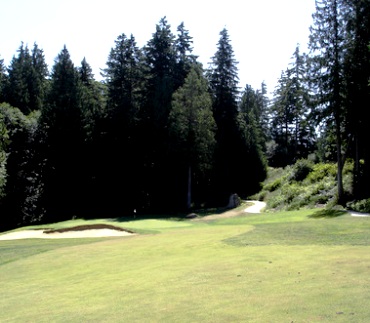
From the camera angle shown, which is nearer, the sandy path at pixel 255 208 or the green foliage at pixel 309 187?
the green foliage at pixel 309 187

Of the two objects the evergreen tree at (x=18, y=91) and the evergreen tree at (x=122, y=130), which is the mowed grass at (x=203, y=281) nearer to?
the evergreen tree at (x=122, y=130)

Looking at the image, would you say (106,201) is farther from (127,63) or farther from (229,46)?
(229,46)

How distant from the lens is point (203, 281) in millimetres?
9852

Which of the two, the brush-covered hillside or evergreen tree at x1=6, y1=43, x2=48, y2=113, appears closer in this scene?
the brush-covered hillside

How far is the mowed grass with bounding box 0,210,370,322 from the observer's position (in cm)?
723

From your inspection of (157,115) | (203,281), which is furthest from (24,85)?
(203,281)

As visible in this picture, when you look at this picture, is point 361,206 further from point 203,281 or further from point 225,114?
point 225,114

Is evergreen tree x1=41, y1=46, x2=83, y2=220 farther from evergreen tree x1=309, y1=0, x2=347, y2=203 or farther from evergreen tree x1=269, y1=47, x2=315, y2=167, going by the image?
evergreen tree x1=269, y1=47, x2=315, y2=167

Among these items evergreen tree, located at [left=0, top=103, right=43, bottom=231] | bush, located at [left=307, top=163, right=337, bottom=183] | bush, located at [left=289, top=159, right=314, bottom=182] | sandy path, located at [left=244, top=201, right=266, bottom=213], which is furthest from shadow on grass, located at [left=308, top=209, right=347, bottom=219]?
evergreen tree, located at [left=0, top=103, right=43, bottom=231]

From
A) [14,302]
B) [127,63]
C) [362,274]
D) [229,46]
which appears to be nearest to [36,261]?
[14,302]

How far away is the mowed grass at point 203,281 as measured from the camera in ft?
23.7

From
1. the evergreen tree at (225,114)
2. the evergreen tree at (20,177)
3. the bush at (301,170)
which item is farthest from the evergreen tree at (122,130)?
the bush at (301,170)

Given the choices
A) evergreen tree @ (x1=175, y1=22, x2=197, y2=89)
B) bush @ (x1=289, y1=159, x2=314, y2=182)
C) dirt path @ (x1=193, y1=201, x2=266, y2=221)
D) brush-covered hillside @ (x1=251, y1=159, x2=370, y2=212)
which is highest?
evergreen tree @ (x1=175, y1=22, x2=197, y2=89)

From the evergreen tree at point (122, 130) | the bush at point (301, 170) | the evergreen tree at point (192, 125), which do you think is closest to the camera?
the evergreen tree at point (192, 125)
